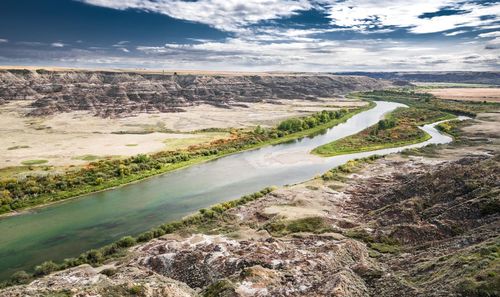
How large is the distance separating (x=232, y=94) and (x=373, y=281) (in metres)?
179

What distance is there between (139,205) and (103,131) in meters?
61.7

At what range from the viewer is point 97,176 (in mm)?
59562

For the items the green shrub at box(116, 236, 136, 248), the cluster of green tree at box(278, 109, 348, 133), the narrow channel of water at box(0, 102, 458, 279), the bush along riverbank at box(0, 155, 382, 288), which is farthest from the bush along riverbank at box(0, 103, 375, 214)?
the green shrub at box(116, 236, 136, 248)

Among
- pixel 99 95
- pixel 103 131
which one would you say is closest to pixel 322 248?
pixel 103 131

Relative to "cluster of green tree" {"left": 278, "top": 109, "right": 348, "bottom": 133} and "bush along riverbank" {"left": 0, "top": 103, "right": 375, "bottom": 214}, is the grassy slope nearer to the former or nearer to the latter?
"bush along riverbank" {"left": 0, "top": 103, "right": 375, "bottom": 214}

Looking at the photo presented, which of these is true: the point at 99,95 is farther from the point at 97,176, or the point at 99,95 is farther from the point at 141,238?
the point at 141,238

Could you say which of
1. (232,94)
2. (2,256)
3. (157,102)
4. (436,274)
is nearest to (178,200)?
(2,256)

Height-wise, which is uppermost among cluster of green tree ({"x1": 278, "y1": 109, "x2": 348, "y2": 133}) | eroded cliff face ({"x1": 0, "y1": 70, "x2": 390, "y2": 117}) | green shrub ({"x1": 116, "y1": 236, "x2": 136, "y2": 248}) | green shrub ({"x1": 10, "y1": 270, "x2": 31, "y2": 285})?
eroded cliff face ({"x1": 0, "y1": 70, "x2": 390, "y2": 117})

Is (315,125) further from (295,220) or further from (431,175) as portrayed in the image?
(295,220)

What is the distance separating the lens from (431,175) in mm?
44906

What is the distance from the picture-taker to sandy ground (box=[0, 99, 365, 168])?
7650 centimetres

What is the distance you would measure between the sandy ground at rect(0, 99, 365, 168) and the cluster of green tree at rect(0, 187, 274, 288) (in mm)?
35452

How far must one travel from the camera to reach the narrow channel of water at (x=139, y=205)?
1523 inches

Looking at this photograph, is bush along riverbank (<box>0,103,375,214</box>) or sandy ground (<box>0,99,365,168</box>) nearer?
bush along riverbank (<box>0,103,375,214</box>)
